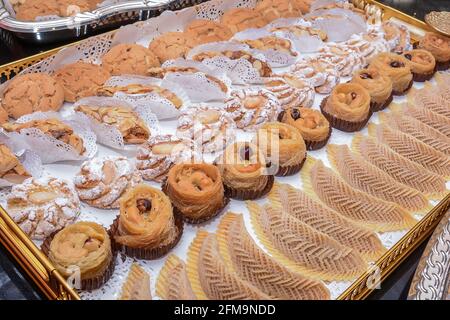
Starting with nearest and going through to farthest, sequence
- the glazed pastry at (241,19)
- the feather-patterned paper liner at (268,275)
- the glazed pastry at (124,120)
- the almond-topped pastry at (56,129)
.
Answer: the feather-patterned paper liner at (268,275), the almond-topped pastry at (56,129), the glazed pastry at (124,120), the glazed pastry at (241,19)

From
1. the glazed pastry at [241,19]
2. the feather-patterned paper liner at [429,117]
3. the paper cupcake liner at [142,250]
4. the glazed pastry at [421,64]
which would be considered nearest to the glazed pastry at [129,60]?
the glazed pastry at [241,19]

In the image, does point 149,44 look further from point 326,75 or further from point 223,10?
point 326,75

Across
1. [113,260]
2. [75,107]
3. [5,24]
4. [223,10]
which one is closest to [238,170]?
[113,260]

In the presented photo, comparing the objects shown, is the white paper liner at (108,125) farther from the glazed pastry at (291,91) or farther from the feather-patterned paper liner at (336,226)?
Answer: the feather-patterned paper liner at (336,226)

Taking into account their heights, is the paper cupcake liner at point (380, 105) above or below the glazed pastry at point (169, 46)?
below

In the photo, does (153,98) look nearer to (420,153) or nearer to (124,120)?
(124,120)

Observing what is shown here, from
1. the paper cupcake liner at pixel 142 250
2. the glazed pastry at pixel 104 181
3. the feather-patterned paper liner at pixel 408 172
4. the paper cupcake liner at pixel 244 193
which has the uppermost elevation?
the glazed pastry at pixel 104 181
